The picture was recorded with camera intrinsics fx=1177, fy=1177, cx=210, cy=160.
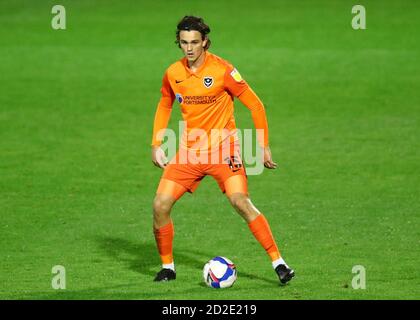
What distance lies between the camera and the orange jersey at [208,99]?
1291cm

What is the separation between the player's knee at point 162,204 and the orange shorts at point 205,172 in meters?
0.07

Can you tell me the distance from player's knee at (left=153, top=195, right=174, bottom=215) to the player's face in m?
1.56

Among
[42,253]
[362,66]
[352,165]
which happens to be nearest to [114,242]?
[42,253]

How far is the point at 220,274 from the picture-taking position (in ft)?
41.6

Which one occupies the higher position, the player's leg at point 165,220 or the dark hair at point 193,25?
the dark hair at point 193,25

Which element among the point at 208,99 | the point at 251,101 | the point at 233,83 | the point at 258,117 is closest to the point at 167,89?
the point at 208,99

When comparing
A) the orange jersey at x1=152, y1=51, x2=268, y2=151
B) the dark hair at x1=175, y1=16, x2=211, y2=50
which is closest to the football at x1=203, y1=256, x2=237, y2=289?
the orange jersey at x1=152, y1=51, x2=268, y2=151

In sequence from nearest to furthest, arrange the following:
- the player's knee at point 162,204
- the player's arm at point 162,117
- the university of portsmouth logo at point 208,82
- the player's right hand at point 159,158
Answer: the university of portsmouth logo at point 208,82 → the player's knee at point 162,204 → the player's right hand at point 159,158 → the player's arm at point 162,117

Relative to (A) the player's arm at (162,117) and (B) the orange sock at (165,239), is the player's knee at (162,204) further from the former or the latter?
(A) the player's arm at (162,117)

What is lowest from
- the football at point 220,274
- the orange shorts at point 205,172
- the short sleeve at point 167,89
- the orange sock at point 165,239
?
the football at point 220,274

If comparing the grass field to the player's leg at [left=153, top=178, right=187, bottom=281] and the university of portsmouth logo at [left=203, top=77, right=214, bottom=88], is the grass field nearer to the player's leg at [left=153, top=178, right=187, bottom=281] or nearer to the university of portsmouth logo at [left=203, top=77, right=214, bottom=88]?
the player's leg at [left=153, top=178, right=187, bottom=281]

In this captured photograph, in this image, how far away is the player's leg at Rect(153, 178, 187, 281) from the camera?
13.0m

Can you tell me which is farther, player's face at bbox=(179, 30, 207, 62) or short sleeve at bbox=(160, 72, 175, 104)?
short sleeve at bbox=(160, 72, 175, 104)

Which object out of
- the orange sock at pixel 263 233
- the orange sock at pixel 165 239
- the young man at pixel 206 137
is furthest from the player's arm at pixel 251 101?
the orange sock at pixel 165 239
